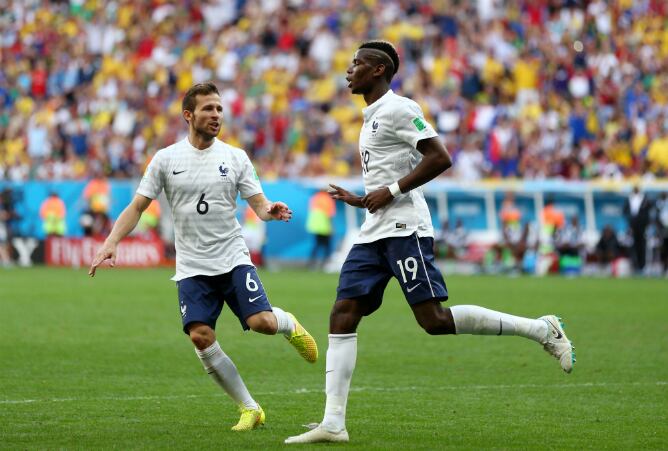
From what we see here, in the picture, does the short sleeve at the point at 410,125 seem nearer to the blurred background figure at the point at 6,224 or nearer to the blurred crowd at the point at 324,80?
the blurred crowd at the point at 324,80

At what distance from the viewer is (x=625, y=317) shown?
17516 mm

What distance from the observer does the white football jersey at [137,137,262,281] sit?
8.66m

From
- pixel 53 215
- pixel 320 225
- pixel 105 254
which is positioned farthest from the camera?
pixel 53 215

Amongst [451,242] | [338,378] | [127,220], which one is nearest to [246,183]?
[127,220]

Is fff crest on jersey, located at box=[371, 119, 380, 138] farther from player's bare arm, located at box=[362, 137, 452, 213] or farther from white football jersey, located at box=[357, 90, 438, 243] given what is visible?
player's bare arm, located at box=[362, 137, 452, 213]

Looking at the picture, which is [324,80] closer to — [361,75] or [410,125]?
[361,75]

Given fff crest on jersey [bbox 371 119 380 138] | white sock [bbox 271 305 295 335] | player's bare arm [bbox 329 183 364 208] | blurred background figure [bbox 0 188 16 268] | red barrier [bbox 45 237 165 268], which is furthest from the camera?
blurred background figure [bbox 0 188 16 268]

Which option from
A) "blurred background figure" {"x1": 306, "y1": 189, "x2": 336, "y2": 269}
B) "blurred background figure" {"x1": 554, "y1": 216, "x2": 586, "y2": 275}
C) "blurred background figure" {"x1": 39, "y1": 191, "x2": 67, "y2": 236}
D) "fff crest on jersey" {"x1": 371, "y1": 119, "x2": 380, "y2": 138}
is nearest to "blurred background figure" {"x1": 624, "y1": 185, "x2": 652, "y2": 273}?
"blurred background figure" {"x1": 554, "y1": 216, "x2": 586, "y2": 275}

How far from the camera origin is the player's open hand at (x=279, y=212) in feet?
27.7

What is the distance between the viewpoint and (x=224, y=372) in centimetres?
859

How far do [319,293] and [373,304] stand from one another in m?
13.5

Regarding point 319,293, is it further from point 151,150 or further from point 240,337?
point 151,150

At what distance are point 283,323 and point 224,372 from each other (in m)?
0.56

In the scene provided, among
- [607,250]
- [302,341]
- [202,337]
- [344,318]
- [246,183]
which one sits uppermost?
[246,183]
